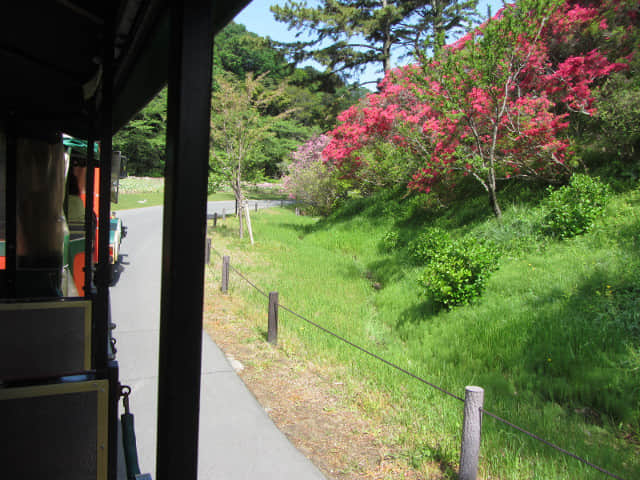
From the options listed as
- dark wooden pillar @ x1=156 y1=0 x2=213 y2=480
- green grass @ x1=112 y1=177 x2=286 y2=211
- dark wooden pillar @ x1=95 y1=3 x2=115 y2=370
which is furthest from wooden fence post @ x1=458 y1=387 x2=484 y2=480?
green grass @ x1=112 y1=177 x2=286 y2=211

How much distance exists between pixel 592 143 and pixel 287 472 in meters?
9.73

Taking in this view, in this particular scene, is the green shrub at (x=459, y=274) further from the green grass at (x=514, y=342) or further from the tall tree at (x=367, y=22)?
the tall tree at (x=367, y=22)

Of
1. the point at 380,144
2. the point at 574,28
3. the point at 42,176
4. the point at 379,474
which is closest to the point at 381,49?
the point at 380,144

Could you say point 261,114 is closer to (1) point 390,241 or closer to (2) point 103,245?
(1) point 390,241

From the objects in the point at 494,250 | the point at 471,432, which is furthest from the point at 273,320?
the point at 494,250

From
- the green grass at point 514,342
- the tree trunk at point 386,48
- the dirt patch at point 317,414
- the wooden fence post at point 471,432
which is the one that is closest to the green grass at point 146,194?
the tree trunk at point 386,48

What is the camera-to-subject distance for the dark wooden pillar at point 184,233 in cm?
152

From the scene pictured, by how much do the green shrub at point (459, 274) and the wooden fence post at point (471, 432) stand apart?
4.77m

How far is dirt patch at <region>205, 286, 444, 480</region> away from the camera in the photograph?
3.79m

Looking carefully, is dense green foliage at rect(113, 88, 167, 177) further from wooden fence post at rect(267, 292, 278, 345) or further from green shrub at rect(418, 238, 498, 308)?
wooden fence post at rect(267, 292, 278, 345)

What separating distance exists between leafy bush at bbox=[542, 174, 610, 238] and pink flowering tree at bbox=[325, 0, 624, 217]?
0.96m

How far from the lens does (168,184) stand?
1592 mm

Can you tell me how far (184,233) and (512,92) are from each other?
1152 cm

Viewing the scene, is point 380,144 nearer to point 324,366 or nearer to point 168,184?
point 324,366
